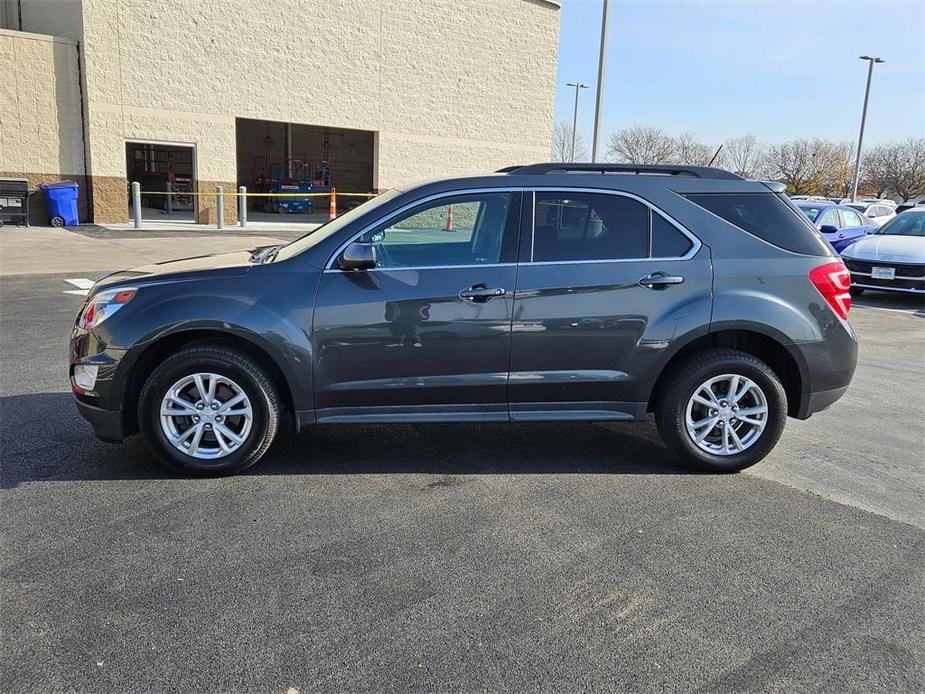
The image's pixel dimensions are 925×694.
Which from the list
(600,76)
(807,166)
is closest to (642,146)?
(807,166)

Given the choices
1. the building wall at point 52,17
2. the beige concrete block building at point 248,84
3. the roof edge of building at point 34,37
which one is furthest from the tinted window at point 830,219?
the roof edge of building at point 34,37

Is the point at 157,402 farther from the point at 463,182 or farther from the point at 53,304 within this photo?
the point at 53,304

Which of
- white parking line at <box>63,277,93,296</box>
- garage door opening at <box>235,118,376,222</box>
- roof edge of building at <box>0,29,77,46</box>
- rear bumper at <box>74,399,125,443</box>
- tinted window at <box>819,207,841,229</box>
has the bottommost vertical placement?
white parking line at <box>63,277,93,296</box>

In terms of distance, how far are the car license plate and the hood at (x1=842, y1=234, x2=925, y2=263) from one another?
159 millimetres

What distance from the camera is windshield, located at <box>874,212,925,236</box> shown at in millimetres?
13875

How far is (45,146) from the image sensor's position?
2116 centimetres

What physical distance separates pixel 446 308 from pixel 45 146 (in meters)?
20.8

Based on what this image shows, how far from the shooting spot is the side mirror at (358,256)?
4496 mm

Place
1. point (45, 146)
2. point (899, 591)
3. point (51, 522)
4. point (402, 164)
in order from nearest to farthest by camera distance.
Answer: point (899, 591) < point (51, 522) < point (45, 146) < point (402, 164)

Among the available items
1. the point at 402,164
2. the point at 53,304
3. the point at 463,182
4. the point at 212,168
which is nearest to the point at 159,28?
the point at 212,168

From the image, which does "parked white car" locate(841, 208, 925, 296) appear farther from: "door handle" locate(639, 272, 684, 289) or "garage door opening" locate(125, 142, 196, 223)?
"garage door opening" locate(125, 142, 196, 223)

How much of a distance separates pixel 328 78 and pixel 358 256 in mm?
22972

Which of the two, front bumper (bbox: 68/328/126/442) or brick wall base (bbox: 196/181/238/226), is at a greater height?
brick wall base (bbox: 196/181/238/226)

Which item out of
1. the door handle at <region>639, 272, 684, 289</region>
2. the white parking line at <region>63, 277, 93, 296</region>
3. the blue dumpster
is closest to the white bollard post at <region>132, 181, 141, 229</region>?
the blue dumpster
